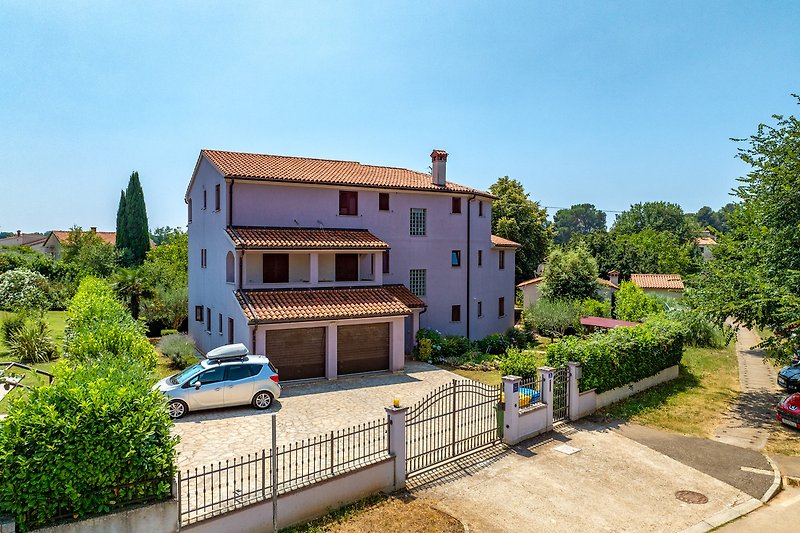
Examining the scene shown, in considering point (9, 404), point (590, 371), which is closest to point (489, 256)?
point (590, 371)

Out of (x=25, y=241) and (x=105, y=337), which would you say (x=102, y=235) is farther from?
(x=105, y=337)

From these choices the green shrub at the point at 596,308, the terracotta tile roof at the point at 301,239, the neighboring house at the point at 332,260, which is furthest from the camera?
the green shrub at the point at 596,308

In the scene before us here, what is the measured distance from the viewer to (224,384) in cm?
1583

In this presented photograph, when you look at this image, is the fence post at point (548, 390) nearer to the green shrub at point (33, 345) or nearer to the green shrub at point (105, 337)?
the green shrub at point (105, 337)

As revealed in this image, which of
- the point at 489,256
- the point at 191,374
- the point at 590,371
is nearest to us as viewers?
the point at 191,374

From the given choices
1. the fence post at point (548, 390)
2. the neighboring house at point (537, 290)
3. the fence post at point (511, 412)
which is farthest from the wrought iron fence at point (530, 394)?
the neighboring house at point (537, 290)

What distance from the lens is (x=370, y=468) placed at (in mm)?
10898

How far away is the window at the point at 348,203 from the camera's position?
25.8 metres

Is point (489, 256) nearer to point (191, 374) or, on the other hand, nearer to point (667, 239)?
point (191, 374)

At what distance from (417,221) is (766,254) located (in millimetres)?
16759

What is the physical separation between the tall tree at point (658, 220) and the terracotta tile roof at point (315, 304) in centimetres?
8584

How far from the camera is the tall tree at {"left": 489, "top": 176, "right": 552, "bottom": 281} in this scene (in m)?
49.4

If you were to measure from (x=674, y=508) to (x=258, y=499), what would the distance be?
9.28 metres

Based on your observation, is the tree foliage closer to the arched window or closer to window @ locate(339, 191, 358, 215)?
window @ locate(339, 191, 358, 215)
